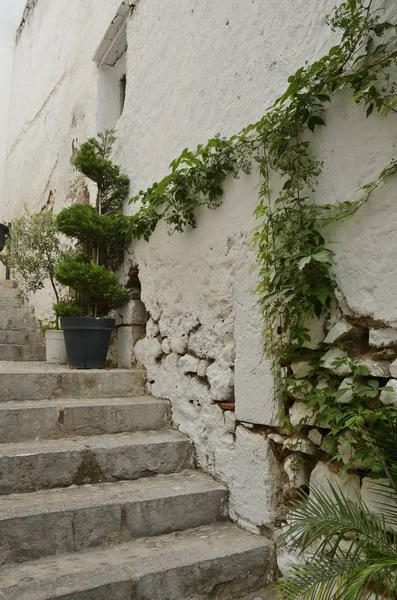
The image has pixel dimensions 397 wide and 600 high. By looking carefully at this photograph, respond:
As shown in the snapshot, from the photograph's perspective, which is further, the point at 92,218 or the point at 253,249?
the point at 92,218

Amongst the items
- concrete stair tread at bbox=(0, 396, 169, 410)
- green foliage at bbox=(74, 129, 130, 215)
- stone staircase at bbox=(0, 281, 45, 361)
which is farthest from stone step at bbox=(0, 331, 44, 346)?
concrete stair tread at bbox=(0, 396, 169, 410)

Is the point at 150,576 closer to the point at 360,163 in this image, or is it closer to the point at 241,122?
the point at 360,163

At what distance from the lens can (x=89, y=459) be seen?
243cm

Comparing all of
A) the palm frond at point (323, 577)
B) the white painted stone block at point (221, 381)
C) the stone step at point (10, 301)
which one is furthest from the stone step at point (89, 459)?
the stone step at point (10, 301)

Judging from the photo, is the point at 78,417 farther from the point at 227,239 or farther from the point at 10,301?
the point at 10,301

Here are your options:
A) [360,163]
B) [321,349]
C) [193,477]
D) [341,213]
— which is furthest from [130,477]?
[360,163]

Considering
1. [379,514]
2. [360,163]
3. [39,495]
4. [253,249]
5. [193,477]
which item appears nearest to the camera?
[379,514]

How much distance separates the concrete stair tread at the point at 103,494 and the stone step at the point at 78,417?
0.40m

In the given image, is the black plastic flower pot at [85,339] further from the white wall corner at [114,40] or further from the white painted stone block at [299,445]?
the white wall corner at [114,40]

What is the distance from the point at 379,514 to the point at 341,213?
1124mm

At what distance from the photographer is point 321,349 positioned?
1931 millimetres

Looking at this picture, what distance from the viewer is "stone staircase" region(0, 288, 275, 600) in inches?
72.6

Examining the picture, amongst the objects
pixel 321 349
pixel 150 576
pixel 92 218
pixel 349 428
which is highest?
pixel 92 218

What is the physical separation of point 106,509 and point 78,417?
2.39 ft
